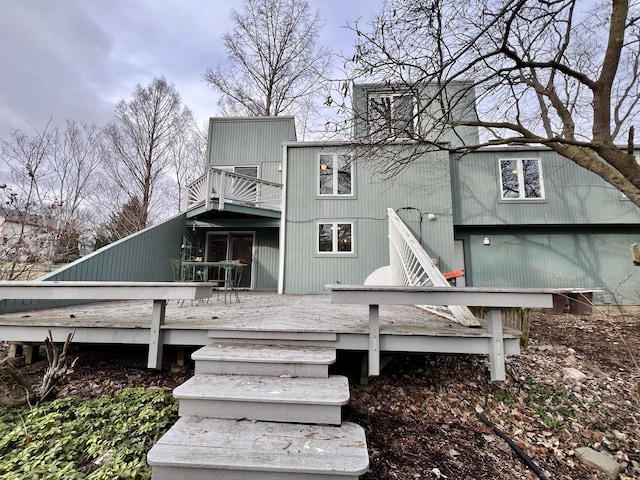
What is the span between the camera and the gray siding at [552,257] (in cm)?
891

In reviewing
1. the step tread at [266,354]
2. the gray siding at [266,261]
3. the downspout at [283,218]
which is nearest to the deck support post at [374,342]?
the step tread at [266,354]

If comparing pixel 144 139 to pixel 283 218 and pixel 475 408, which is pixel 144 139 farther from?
pixel 475 408

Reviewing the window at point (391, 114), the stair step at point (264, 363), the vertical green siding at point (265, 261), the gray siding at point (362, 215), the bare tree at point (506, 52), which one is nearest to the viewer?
the stair step at point (264, 363)

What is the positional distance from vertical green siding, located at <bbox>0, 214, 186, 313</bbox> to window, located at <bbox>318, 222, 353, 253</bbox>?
4.40 m

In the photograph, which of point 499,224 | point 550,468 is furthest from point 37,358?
point 499,224

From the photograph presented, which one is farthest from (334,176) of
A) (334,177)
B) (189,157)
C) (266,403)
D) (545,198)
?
(189,157)

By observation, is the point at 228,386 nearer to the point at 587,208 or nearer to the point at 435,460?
the point at 435,460

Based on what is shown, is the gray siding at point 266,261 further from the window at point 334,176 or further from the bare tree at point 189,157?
the bare tree at point 189,157

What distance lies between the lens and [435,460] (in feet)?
6.63

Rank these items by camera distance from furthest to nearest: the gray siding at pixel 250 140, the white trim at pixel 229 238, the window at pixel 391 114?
the gray siding at pixel 250 140 → the white trim at pixel 229 238 → the window at pixel 391 114

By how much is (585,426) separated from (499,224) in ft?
24.4

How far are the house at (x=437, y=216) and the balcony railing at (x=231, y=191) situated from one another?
0.12ft

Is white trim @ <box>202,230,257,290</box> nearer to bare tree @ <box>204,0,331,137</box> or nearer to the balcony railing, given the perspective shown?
the balcony railing

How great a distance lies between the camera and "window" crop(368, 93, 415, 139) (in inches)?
183
